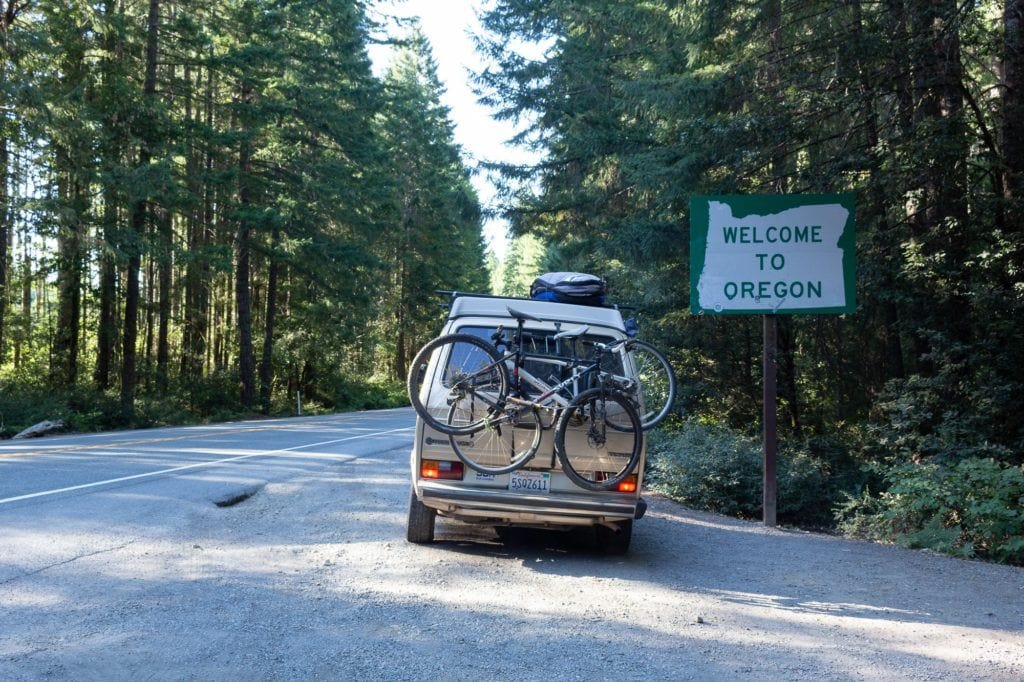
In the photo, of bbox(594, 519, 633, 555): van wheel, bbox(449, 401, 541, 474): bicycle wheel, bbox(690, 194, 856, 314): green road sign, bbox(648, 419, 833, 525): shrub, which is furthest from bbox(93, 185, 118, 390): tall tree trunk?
bbox(594, 519, 633, 555): van wheel

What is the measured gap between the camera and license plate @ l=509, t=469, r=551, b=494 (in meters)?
6.70

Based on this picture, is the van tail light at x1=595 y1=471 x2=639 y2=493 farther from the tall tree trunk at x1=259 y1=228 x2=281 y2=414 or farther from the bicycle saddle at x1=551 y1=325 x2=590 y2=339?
the tall tree trunk at x1=259 y1=228 x2=281 y2=414

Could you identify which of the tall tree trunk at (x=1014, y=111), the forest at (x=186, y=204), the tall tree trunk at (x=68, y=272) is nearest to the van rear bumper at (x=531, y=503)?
the tall tree trunk at (x=1014, y=111)

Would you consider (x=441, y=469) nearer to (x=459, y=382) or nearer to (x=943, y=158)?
(x=459, y=382)

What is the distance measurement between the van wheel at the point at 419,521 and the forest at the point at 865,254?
5.00 metres

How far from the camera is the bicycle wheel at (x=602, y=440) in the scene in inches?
261

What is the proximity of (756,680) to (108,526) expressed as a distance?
5932mm

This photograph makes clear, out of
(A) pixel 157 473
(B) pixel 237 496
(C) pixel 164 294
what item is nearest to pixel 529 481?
(B) pixel 237 496

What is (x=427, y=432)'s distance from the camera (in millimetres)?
6805

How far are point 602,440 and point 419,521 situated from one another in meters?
1.89

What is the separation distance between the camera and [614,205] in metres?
23.5

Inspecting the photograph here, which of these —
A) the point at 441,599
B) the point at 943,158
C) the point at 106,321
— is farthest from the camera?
the point at 106,321

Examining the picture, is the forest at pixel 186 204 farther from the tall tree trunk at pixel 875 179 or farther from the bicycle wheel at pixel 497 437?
the bicycle wheel at pixel 497 437

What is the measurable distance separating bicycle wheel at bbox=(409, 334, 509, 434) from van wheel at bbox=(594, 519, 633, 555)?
1688 mm
